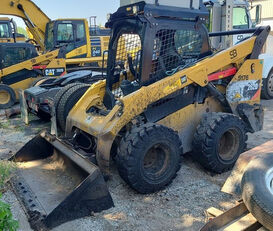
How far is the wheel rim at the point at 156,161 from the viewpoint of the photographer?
400 cm

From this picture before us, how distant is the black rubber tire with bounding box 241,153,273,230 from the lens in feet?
7.74

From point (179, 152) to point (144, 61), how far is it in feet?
4.14

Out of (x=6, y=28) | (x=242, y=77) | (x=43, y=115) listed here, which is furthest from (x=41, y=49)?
(x=242, y=77)

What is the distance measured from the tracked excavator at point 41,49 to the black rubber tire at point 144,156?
685 centimetres

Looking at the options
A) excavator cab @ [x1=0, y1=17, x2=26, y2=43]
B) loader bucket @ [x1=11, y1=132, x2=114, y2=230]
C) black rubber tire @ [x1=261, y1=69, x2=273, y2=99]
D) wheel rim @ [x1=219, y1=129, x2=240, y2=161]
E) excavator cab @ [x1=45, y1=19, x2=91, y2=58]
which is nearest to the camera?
loader bucket @ [x1=11, y1=132, x2=114, y2=230]

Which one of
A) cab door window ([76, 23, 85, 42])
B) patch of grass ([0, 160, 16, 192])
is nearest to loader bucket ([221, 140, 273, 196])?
patch of grass ([0, 160, 16, 192])

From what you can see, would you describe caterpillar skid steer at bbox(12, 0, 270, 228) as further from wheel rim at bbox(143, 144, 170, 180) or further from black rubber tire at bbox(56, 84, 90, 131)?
black rubber tire at bbox(56, 84, 90, 131)

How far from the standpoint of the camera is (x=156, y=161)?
13.5ft

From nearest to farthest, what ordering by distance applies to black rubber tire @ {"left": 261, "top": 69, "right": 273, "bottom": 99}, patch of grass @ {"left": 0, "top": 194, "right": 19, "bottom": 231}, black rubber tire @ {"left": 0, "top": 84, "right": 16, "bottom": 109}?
patch of grass @ {"left": 0, "top": 194, "right": 19, "bottom": 231} < black rubber tire @ {"left": 261, "top": 69, "right": 273, "bottom": 99} < black rubber tire @ {"left": 0, "top": 84, "right": 16, "bottom": 109}

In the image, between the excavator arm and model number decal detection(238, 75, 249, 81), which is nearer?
model number decal detection(238, 75, 249, 81)

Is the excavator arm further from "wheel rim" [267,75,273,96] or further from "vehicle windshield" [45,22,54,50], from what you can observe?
"wheel rim" [267,75,273,96]

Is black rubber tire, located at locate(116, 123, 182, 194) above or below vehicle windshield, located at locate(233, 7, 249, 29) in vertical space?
below

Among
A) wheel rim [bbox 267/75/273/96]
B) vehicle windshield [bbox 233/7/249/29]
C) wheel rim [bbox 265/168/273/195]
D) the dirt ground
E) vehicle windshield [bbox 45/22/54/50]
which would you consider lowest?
the dirt ground

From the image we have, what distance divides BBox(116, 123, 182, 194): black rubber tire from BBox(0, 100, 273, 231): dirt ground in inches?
6.5
